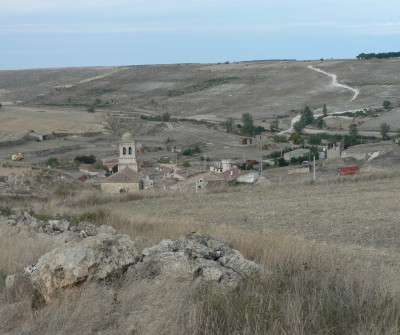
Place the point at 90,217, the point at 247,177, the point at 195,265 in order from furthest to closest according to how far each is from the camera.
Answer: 1. the point at 247,177
2. the point at 90,217
3. the point at 195,265

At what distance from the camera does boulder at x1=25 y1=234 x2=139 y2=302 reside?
459 centimetres

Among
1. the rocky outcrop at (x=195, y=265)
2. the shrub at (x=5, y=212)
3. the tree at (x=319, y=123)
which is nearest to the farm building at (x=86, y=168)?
the shrub at (x=5, y=212)

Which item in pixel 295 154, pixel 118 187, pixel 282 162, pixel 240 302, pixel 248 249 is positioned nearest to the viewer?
pixel 240 302

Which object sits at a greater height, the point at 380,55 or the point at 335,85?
the point at 380,55

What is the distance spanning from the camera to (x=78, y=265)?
15.2 feet

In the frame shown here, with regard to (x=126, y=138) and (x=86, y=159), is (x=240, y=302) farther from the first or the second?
(x=86, y=159)

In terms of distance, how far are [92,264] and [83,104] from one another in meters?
117

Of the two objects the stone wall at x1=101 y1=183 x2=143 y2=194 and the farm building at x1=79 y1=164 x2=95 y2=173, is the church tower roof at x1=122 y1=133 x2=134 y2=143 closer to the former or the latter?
the farm building at x1=79 y1=164 x2=95 y2=173

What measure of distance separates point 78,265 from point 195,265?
100 centimetres

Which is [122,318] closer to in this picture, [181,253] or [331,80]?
[181,253]

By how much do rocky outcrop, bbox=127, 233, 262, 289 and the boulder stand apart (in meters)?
0.18

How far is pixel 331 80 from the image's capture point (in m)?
113

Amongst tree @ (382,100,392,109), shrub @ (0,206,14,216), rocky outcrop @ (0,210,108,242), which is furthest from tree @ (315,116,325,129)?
rocky outcrop @ (0,210,108,242)

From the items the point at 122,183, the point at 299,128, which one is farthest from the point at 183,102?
the point at 122,183
